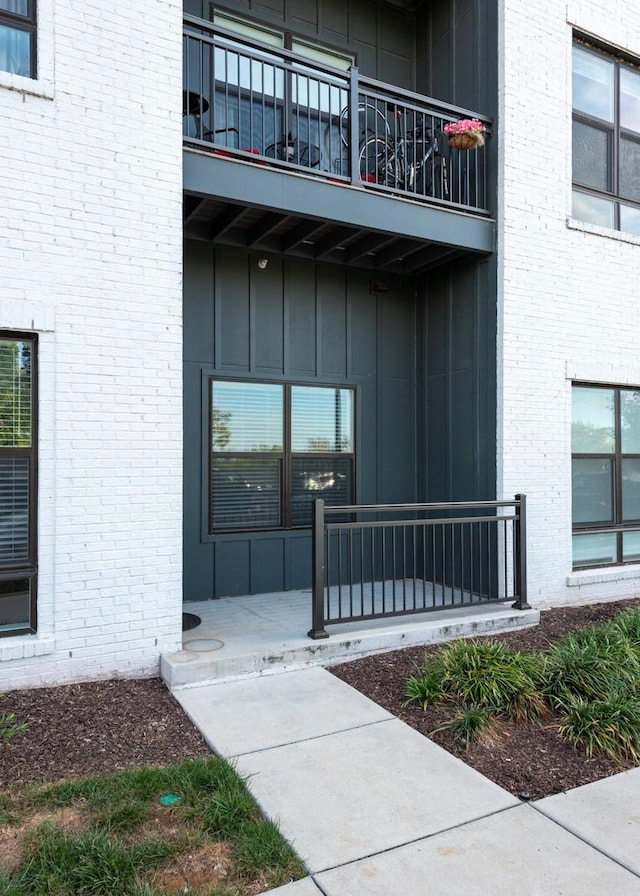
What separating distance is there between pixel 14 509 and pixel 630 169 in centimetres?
747

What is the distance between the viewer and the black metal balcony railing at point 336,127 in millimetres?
5793

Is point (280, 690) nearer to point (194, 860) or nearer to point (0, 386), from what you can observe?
point (194, 860)

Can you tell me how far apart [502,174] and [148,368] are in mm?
4214

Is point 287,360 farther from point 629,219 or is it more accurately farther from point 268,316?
point 629,219

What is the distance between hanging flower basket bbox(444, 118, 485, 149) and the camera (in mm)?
6156

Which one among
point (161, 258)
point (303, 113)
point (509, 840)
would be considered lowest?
point (509, 840)

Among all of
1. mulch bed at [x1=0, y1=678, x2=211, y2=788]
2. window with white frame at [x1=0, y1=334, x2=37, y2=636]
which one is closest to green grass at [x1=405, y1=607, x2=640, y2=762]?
mulch bed at [x1=0, y1=678, x2=211, y2=788]

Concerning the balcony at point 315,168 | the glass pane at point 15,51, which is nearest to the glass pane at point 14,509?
the balcony at point 315,168

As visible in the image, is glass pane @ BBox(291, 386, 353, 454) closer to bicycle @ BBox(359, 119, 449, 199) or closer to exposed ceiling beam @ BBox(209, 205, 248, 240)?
exposed ceiling beam @ BBox(209, 205, 248, 240)

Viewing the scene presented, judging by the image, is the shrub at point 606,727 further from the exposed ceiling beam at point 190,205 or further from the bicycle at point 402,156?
the bicycle at point 402,156

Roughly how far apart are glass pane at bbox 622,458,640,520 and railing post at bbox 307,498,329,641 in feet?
14.0

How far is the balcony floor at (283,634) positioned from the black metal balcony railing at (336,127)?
3860 mm

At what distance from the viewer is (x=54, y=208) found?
14.1 ft

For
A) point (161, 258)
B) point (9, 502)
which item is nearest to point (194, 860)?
point (9, 502)
